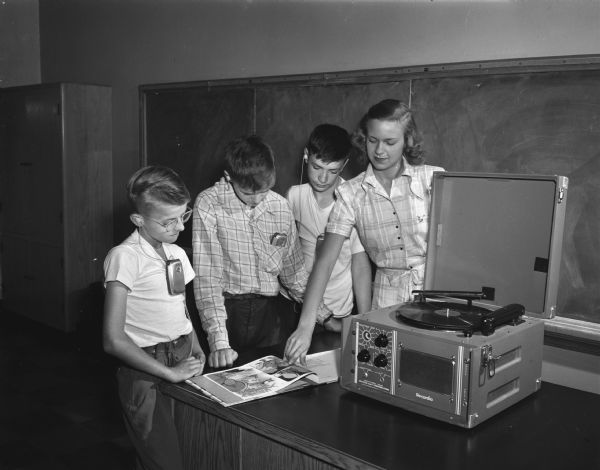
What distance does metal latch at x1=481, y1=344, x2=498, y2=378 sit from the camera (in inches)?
56.6

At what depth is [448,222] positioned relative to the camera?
6.11ft

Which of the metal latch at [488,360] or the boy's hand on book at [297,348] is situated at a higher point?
the metal latch at [488,360]

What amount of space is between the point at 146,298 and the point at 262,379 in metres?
0.44

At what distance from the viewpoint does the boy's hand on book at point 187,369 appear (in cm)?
175

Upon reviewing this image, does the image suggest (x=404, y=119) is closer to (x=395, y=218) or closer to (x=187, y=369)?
(x=395, y=218)

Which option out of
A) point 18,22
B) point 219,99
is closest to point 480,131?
point 219,99

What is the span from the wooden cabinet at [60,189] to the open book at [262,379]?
2.91 m

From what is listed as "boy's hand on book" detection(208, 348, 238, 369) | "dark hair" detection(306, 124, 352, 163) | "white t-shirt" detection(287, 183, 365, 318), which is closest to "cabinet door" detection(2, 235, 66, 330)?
"white t-shirt" detection(287, 183, 365, 318)

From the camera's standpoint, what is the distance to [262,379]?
1.76m

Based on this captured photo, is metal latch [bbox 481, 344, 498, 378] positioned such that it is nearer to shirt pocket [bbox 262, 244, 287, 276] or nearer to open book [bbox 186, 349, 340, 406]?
open book [bbox 186, 349, 340, 406]

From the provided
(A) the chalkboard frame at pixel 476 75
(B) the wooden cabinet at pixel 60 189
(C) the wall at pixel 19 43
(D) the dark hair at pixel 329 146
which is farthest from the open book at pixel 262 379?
(C) the wall at pixel 19 43

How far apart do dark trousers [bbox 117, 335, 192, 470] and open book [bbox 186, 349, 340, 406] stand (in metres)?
0.12

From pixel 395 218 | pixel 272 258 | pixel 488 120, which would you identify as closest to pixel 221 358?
pixel 272 258

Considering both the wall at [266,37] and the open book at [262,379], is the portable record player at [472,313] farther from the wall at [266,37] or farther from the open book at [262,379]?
the wall at [266,37]
